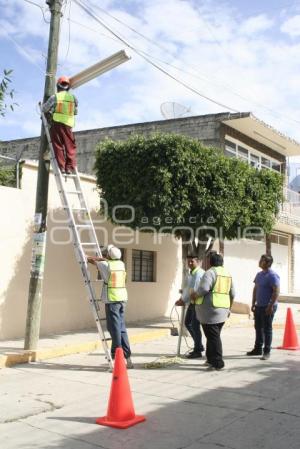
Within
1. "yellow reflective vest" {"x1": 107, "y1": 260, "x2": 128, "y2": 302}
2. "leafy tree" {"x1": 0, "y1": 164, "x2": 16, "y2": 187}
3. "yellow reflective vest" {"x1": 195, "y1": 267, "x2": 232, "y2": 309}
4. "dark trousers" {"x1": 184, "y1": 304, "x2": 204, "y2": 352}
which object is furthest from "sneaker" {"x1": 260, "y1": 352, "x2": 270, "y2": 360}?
"leafy tree" {"x1": 0, "y1": 164, "x2": 16, "y2": 187}

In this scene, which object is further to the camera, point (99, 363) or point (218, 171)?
point (218, 171)

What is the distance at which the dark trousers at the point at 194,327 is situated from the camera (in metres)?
8.56

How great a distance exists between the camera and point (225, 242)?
17234 millimetres

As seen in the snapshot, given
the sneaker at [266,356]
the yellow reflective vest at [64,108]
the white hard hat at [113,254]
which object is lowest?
the sneaker at [266,356]

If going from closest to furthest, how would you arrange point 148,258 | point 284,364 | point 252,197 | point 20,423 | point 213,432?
point 213,432 → point 20,423 → point 284,364 → point 252,197 → point 148,258

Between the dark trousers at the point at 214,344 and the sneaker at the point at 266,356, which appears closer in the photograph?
the dark trousers at the point at 214,344

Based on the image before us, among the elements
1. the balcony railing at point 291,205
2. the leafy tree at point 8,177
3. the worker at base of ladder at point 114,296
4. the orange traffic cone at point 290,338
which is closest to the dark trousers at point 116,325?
the worker at base of ladder at point 114,296

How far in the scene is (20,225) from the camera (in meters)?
10.1

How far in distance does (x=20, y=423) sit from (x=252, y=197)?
782cm

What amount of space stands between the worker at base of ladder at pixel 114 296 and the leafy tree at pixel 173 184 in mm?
2358

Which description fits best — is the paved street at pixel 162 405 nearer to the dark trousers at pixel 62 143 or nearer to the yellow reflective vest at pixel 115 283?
the yellow reflective vest at pixel 115 283

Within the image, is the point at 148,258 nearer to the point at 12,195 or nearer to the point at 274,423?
the point at 12,195

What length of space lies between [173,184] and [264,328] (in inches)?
123

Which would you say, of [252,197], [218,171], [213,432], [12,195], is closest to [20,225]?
[12,195]
